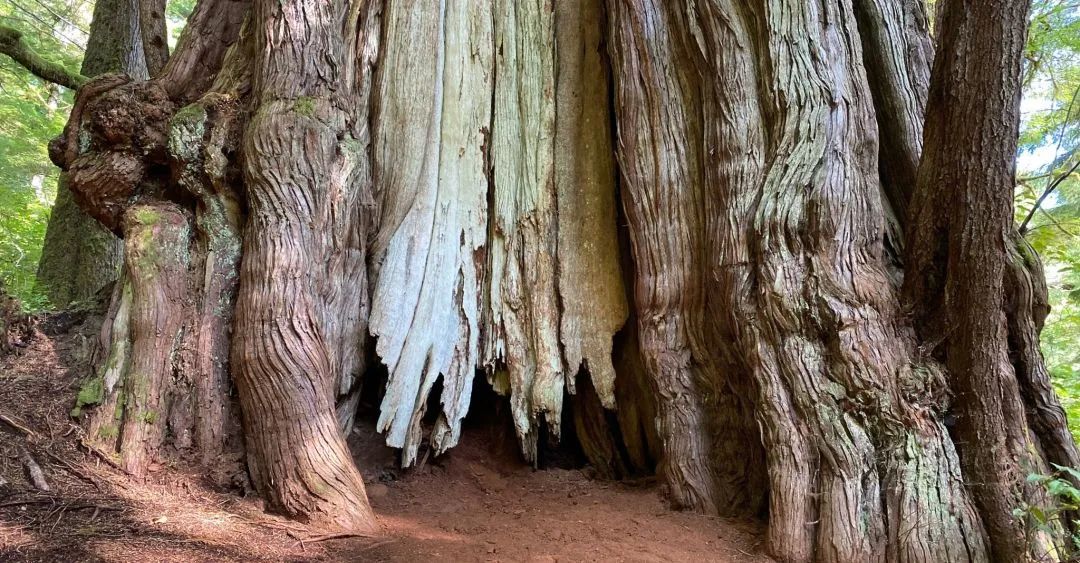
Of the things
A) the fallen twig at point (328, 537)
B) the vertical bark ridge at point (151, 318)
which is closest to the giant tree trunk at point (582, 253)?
the vertical bark ridge at point (151, 318)

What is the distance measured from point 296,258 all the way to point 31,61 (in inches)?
187

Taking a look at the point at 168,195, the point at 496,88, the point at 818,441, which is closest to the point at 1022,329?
the point at 818,441

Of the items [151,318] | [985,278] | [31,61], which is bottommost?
[151,318]

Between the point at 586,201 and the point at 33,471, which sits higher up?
the point at 586,201

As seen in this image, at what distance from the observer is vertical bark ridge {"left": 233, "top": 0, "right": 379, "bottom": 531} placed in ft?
9.27

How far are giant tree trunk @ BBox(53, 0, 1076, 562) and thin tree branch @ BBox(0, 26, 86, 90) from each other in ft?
8.38

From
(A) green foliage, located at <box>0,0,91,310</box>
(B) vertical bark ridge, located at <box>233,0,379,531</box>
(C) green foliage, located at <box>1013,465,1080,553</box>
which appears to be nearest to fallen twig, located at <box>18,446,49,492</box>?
(B) vertical bark ridge, located at <box>233,0,379,531</box>

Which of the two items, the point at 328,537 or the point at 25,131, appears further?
the point at 25,131

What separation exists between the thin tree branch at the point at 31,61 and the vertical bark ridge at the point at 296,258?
3.28 meters

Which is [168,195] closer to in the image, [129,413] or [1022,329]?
[129,413]

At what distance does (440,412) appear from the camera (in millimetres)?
3873

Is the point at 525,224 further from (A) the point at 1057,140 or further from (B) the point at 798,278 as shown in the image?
(A) the point at 1057,140

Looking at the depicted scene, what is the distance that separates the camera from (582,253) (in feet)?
14.0

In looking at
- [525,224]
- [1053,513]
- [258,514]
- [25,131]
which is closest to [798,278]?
[1053,513]
